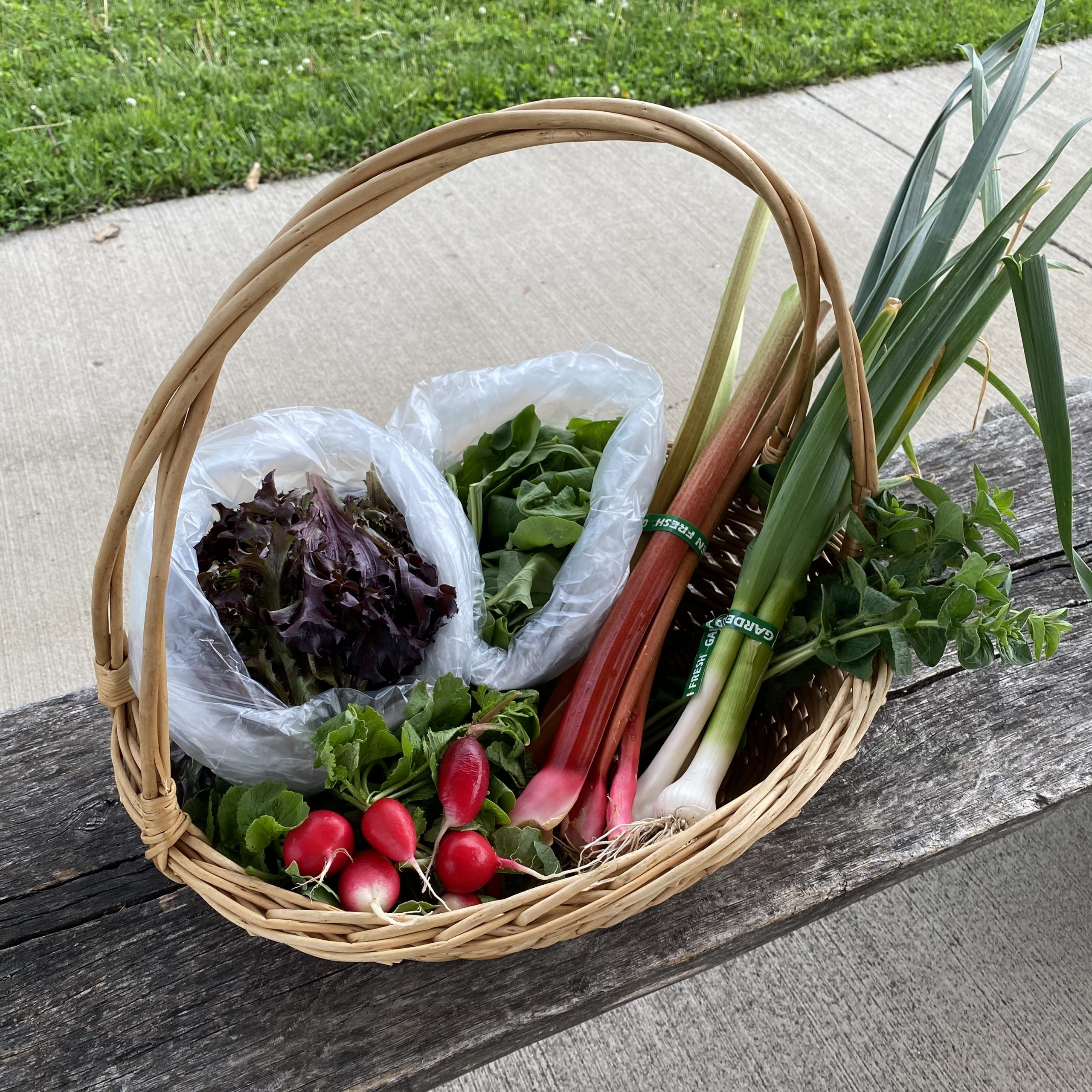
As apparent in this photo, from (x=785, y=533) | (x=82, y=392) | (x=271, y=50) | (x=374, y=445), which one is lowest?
(x=82, y=392)

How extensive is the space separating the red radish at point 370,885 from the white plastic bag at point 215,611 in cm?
16

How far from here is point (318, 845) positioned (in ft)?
2.75

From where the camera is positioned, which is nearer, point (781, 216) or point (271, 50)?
point (781, 216)

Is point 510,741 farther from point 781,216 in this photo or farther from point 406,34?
point 406,34

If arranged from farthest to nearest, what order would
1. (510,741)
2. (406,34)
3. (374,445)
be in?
1. (406,34)
2. (374,445)
3. (510,741)

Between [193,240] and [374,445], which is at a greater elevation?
[374,445]

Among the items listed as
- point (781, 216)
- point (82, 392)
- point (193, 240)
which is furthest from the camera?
point (193, 240)

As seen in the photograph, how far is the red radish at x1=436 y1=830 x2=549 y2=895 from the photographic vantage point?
0.86m

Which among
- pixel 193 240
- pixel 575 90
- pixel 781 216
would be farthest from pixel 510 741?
pixel 575 90

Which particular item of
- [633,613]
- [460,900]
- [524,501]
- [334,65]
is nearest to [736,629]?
[633,613]

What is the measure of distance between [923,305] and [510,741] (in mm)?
594

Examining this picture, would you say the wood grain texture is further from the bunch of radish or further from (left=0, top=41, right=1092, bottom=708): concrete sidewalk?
(left=0, top=41, right=1092, bottom=708): concrete sidewalk

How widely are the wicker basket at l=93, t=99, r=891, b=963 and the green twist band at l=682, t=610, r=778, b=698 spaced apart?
15cm

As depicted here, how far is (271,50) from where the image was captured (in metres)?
3.45
